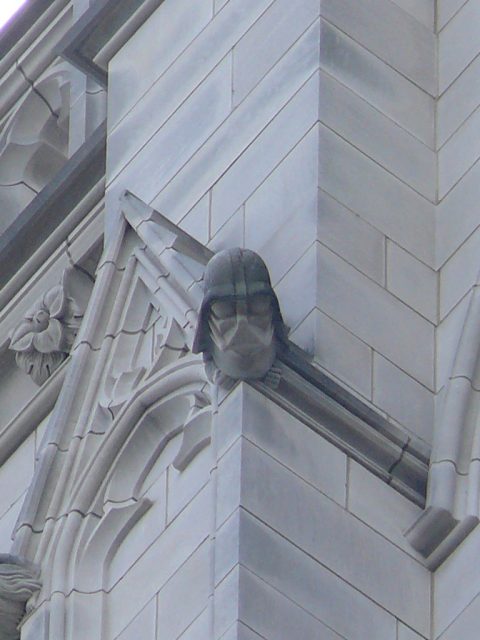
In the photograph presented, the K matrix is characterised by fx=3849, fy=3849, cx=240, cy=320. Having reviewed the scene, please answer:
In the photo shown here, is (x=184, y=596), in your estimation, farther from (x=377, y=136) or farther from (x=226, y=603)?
(x=377, y=136)

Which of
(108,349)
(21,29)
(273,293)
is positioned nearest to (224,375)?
(273,293)

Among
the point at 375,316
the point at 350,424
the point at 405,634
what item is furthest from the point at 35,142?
the point at 405,634

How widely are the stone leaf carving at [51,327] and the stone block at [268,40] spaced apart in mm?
1357

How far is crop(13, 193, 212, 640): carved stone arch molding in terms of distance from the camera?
1279 centimetres

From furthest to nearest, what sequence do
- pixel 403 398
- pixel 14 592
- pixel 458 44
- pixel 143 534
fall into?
pixel 458 44 → pixel 14 592 → pixel 403 398 → pixel 143 534

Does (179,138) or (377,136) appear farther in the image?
(179,138)

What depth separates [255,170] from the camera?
13.4 metres

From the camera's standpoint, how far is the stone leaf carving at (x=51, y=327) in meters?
14.9

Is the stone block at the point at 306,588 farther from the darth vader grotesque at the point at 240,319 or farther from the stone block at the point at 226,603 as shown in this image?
the darth vader grotesque at the point at 240,319

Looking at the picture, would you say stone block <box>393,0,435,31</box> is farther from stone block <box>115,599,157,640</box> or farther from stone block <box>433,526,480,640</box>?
stone block <box>115,599,157,640</box>

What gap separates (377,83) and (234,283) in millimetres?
1645

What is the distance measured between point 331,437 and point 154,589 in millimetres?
758

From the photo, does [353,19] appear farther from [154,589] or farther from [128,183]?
[154,589]

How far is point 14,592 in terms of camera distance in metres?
12.9
